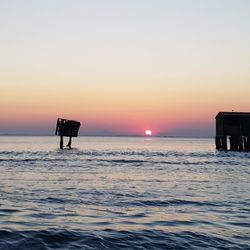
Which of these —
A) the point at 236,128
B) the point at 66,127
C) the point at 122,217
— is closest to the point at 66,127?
the point at 66,127

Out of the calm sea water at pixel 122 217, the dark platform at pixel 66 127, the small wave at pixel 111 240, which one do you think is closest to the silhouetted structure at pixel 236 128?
the dark platform at pixel 66 127

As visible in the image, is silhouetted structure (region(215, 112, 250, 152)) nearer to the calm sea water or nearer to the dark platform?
the dark platform

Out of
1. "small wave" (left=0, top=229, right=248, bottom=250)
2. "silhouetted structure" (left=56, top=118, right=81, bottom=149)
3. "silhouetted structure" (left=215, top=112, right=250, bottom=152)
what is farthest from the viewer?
"silhouetted structure" (left=56, top=118, right=81, bottom=149)

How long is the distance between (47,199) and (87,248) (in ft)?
21.1

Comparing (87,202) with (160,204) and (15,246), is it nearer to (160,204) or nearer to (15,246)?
(160,204)

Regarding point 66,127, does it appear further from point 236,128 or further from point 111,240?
point 111,240

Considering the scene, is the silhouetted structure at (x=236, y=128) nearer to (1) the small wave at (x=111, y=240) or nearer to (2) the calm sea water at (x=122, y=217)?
(2) the calm sea water at (x=122, y=217)

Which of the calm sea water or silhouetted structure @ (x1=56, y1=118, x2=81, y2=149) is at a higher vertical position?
silhouetted structure @ (x1=56, y1=118, x2=81, y2=149)

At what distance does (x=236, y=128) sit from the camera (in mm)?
59312

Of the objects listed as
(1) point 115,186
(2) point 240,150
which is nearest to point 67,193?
(1) point 115,186

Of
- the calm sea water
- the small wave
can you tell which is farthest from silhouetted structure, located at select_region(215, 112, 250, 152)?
the small wave

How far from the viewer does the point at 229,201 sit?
47.0 ft

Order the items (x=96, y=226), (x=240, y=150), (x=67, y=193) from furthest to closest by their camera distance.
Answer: (x=240, y=150) → (x=67, y=193) → (x=96, y=226)

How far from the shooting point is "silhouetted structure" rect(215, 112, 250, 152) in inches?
2318
